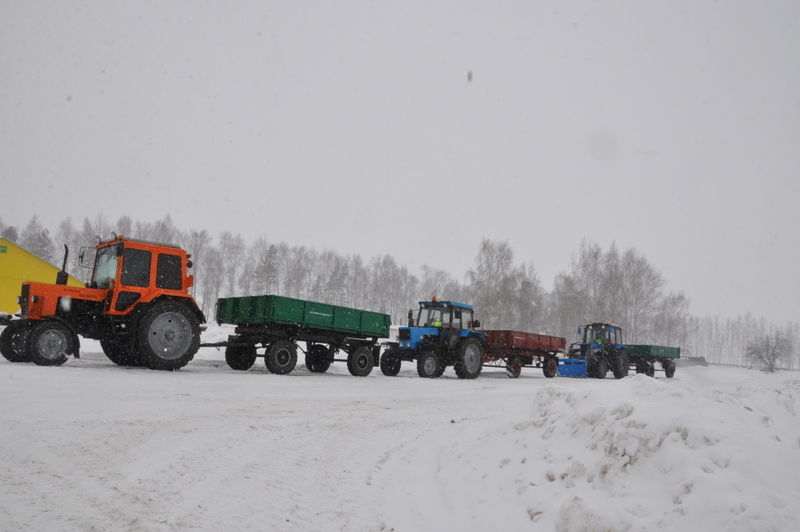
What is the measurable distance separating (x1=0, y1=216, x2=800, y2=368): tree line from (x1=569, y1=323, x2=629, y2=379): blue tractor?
21899mm

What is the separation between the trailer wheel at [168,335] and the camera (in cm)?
1174

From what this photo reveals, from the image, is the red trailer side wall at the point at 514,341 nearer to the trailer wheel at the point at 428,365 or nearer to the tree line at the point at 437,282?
the trailer wheel at the point at 428,365

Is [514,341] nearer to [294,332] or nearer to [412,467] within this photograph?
[294,332]

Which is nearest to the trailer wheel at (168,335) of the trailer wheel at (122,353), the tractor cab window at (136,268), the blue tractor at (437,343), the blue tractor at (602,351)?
the trailer wheel at (122,353)

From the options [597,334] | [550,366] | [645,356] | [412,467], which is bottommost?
[412,467]

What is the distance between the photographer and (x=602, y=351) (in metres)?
23.5

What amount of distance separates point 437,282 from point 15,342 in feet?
249

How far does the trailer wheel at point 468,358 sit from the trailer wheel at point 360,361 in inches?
127

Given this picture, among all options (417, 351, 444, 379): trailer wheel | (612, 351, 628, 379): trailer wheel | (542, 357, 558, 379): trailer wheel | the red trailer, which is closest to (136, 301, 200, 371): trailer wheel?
(417, 351, 444, 379): trailer wheel

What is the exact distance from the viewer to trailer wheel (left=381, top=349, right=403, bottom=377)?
17375 millimetres

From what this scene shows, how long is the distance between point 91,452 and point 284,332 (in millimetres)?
9134

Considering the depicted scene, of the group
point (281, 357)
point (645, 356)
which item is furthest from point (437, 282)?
point (281, 357)

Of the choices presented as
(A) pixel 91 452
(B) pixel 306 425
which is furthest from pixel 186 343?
(A) pixel 91 452

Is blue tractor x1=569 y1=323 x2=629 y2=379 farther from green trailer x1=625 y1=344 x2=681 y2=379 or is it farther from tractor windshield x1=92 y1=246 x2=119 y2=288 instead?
tractor windshield x1=92 y1=246 x2=119 y2=288
